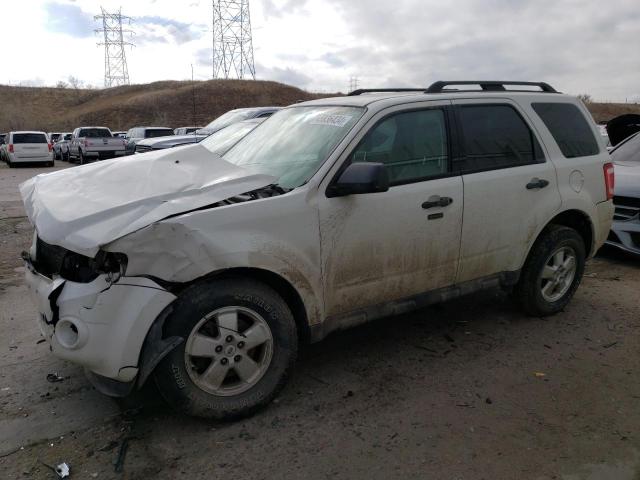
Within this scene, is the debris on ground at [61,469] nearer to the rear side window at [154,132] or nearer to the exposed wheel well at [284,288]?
the exposed wheel well at [284,288]

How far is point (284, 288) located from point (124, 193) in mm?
1079

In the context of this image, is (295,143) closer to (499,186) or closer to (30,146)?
(499,186)

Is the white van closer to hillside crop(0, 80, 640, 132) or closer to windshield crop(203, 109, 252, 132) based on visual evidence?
windshield crop(203, 109, 252, 132)

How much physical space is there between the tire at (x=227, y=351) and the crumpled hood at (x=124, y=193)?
48cm

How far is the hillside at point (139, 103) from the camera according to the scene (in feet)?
194

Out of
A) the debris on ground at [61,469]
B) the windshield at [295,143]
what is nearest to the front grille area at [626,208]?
the windshield at [295,143]

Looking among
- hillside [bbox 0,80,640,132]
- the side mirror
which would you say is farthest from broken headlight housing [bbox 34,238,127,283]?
hillside [bbox 0,80,640,132]

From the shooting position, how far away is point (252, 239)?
2922 mm

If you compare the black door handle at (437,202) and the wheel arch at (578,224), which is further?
the wheel arch at (578,224)

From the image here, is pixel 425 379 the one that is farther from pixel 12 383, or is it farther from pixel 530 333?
pixel 12 383

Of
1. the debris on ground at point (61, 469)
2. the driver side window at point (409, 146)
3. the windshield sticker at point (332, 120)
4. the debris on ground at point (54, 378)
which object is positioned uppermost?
the windshield sticker at point (332, 120)

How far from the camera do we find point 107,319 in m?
2.65

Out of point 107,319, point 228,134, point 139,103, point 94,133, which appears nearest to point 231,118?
point 228,134

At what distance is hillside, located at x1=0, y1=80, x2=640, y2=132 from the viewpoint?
5903 cm
